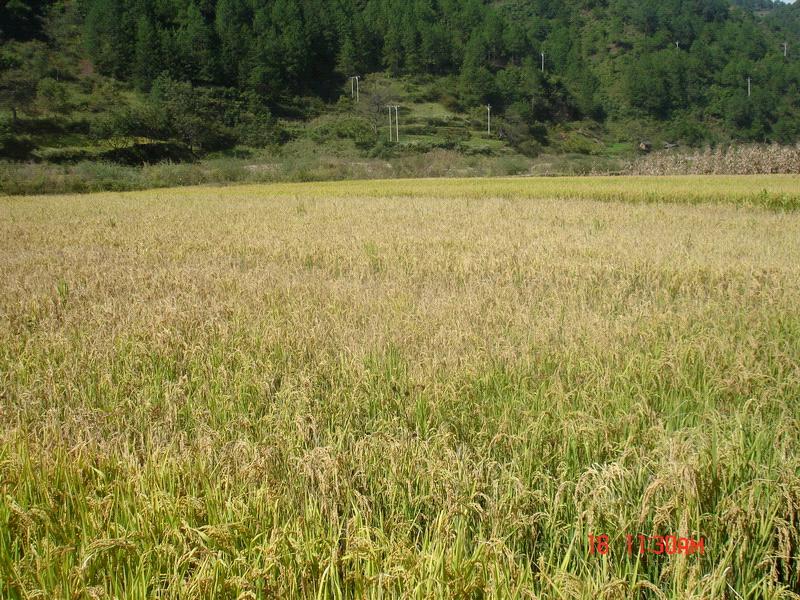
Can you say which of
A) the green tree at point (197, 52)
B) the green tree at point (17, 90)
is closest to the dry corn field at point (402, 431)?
the green tree at point (17, 90)

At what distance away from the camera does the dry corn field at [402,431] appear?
171 cm

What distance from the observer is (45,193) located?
27891mm

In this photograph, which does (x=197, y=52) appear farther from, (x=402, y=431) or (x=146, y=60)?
(x=402, y=431)

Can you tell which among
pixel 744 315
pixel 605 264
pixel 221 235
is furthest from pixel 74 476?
pixel 221 235

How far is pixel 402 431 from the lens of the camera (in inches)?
103

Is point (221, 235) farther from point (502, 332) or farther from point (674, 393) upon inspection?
point (674, 393)

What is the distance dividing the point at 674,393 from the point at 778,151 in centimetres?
3138

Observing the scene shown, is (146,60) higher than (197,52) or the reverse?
the reverse

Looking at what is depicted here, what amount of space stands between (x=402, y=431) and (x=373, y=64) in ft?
348

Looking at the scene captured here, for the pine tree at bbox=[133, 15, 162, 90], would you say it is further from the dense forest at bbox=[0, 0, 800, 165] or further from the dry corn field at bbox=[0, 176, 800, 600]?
the dry corn field at bbox=[0, 176, 800, 600]
